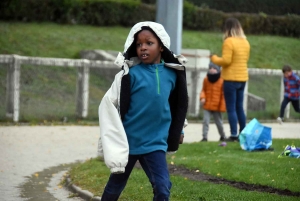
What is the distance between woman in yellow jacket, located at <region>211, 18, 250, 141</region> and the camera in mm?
12508

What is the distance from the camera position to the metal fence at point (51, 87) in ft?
53.4

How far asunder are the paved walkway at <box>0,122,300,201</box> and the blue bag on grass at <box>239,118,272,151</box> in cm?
259

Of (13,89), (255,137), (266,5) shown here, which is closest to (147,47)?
(266,5)

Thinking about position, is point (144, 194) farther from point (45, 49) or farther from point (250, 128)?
point (45, 49)

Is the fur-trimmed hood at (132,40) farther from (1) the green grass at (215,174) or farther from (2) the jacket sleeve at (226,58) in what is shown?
(2) the jacket sleeve at (226,58)

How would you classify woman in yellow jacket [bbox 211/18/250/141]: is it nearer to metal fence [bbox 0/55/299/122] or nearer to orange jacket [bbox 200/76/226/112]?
orange jacket [bbox 200/76/226/112]

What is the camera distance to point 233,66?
12.6 meters

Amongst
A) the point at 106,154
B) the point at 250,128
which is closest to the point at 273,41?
the point at 250,128

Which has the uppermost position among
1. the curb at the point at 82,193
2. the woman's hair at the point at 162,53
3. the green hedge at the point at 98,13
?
the green hedge at the point at 98,13

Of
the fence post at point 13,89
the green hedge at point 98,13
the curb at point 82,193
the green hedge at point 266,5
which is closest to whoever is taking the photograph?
the curb at point 82,193

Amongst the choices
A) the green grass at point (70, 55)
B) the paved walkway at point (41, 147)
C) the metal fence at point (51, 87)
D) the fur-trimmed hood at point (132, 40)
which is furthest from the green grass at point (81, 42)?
the fur-trimmed hood at point (132, 40)

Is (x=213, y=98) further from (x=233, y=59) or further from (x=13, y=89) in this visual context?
(x=13, y=89)

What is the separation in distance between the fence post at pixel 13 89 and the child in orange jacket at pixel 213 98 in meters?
4.75

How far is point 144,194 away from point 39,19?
20.5 m
